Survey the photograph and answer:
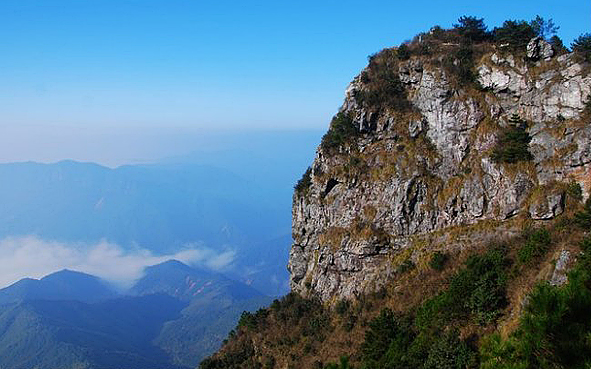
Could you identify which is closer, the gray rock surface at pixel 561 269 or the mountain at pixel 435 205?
the gray rock surface at pixel 561 269

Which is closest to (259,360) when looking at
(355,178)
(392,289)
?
(392,289)

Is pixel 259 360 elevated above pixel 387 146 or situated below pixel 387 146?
below

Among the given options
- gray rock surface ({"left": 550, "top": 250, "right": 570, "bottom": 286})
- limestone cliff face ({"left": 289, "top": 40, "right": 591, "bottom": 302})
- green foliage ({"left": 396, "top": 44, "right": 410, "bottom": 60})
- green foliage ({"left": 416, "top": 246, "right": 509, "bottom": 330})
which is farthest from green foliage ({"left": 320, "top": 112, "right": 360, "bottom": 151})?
gray rock surface ({"left": 550, "top": 250, "right": 570, "bottom": 286})

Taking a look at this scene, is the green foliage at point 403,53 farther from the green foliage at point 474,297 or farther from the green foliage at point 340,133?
the green foliage at point 474,297

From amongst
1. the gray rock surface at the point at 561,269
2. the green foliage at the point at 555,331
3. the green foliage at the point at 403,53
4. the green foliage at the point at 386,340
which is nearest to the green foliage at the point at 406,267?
the green foliage at the point at 386,340

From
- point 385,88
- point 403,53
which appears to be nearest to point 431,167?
point 385,88

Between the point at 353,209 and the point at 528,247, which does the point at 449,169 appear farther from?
the point at 528,247

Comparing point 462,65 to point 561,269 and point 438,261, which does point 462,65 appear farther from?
point 561,269
